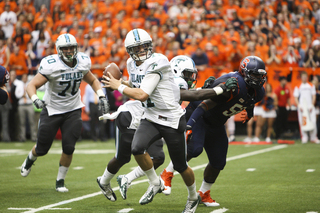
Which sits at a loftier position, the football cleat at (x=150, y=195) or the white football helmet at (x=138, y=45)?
the white football helmet at (x=138, y=45)

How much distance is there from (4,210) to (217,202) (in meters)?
2.31

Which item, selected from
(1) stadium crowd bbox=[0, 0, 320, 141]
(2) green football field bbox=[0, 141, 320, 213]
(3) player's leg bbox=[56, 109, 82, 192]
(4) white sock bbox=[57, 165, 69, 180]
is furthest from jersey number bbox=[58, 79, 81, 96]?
(1) stadium crowd bbox=[0, 0, 320, 141]

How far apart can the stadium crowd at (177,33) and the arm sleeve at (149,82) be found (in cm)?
811

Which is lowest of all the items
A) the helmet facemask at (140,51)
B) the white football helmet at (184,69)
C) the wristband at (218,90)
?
the wristband at (218,90)

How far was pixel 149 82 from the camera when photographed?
13.4 ft

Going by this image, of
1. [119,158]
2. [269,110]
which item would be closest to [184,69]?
[119,158]

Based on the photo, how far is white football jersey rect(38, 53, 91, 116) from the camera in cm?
554

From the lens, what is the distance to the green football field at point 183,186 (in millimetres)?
4707

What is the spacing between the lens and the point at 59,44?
5.52 metres

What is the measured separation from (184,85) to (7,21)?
12.3 metres

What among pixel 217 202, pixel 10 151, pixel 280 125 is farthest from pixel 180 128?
pixel 280 125

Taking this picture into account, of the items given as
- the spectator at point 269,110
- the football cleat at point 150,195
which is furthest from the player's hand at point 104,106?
the spectator at point 269,110

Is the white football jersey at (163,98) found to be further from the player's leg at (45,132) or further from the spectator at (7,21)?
the spectator at (7,21)

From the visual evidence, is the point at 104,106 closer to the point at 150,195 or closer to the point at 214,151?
the point at 150,195
